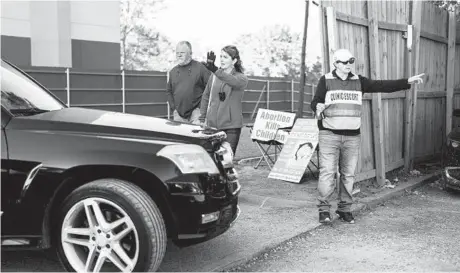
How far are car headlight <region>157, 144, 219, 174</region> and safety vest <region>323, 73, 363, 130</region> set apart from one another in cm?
211

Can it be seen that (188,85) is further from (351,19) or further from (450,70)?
(450,70)

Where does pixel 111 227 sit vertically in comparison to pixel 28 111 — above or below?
below

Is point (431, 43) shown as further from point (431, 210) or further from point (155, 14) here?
point (155, 14)

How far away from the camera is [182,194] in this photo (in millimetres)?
3607

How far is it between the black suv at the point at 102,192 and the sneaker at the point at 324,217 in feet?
6.82

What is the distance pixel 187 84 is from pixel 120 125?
2.83 meters

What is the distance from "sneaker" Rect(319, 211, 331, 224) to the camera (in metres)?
5.64

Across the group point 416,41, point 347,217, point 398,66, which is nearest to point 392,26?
point 398,66

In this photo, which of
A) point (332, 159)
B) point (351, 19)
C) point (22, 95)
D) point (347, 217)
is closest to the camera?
point (22, 95)

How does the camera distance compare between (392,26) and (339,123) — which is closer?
(339,123)

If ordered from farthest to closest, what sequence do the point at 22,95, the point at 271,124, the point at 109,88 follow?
the point at 109,88, the point at 271,124, the point at 22,95

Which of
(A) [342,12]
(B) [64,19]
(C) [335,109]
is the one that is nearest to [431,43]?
(A) [342,12]

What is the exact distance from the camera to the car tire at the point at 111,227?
356cm

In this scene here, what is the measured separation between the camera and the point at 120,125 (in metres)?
3.88
